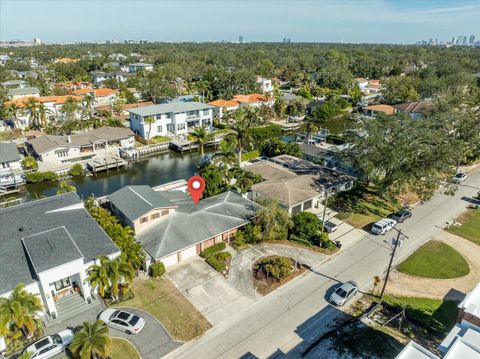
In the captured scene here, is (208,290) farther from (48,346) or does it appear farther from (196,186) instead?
(196,186)

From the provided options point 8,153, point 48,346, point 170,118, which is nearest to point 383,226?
point 48,346

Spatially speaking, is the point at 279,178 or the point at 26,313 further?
the point at 279,178

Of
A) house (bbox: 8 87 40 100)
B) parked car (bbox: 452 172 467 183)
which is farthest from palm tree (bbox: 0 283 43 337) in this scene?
house (bbox: 8 87 40 100)

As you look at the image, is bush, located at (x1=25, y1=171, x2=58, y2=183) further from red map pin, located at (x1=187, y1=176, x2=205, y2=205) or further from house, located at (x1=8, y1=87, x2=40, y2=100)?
house, located at (x1=8, y1=87, x2=40, y2=100)

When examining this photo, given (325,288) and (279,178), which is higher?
(279,178)

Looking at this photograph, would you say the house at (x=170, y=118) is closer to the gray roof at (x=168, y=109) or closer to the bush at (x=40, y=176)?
the gray roof at (x=168, y=109)

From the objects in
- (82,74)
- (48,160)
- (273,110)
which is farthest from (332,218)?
(82,74)

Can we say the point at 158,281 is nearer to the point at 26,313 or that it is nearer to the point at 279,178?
the point at 26,313
